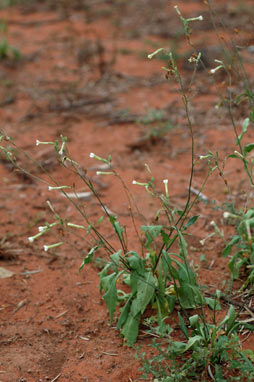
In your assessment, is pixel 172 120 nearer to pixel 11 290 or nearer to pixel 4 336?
pixel 11 290

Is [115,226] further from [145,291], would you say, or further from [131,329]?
[131,329]

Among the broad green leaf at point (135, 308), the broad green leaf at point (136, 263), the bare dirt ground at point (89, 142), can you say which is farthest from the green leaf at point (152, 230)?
the bare dirt ground at point (89, 142)

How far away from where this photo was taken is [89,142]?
4.97 m

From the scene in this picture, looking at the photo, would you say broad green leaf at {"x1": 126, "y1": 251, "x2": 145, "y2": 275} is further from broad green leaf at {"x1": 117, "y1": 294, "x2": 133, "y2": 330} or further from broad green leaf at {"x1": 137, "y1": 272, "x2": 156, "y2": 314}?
broad green leaf at {"x1": 117, "y1": 294, "x2": 133, "y2": 330}

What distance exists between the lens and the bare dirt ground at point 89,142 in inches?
108

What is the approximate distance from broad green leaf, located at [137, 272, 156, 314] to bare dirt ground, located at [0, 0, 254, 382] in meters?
0.26

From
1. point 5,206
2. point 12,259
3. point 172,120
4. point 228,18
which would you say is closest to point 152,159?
point 172,120

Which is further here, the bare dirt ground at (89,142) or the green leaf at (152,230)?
the bare dirt ground at (89,142)

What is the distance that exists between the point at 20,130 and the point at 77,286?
101 inches

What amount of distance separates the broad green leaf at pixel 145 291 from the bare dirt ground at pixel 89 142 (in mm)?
263

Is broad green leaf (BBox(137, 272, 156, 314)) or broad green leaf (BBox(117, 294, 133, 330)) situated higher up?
broad green leaf (BBox(137, 272, 156, 314))

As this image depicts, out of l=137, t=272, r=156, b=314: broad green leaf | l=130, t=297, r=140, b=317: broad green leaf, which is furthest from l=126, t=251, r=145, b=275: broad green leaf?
l=130, t=297, r=140, b=317: broad green leaf

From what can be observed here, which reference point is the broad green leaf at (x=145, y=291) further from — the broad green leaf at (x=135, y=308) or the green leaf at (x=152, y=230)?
the green leaf at (x=152, y=230)

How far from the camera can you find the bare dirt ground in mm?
2746
